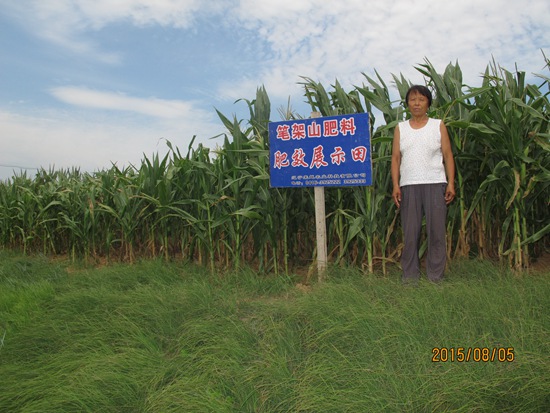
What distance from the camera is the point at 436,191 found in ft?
9.70

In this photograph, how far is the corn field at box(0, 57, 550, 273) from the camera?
120 inches

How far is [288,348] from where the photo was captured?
2170 mm

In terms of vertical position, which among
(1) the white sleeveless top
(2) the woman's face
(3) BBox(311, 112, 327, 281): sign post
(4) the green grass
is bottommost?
(4) the green grass

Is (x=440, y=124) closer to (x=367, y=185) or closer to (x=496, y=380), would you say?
(x=367, y=185)

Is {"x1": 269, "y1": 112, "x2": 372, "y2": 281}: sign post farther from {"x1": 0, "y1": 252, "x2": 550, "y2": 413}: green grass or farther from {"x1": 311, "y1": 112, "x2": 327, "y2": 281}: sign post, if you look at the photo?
{"x1": 0, "y1": 252, "x2": 550, "y2": 413}: green grass

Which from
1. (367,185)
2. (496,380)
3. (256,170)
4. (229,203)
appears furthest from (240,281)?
(496,380)

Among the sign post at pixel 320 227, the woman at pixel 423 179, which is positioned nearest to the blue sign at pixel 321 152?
the sign post at pixel 320 227

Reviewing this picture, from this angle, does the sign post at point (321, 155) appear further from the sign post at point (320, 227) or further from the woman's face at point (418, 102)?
the woman's face at point (418, 102)

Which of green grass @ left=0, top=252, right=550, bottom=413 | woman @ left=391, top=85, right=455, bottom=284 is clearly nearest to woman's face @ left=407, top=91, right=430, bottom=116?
woman @ left=391, top=85, right=455, bottom=284

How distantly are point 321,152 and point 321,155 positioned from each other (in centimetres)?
3
